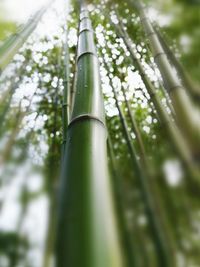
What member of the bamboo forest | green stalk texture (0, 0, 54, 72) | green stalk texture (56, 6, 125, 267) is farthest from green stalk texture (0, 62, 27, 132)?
green stalk texture (56, 6, 125, 267)

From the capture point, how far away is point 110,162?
143 centimetres

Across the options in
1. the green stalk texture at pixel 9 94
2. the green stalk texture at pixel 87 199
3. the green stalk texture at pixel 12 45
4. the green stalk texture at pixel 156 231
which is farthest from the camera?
the green stalk texture at pixel 9 94

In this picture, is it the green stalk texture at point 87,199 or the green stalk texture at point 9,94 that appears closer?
the green stalk texture at point 87,199

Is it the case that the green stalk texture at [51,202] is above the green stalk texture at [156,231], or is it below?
above

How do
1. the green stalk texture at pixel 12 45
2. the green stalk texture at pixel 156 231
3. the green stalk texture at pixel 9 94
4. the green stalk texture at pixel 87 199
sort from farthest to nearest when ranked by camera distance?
the green stalk texture at pixel 9 94 → the green stalk texture at pixel 12 45 → the green stalk texture at pixel 156 231 → the green stalk texture at pixel 87 199

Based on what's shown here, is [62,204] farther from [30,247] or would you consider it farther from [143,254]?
[30,247]

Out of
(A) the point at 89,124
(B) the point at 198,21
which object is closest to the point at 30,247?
(A) the point at 89,124

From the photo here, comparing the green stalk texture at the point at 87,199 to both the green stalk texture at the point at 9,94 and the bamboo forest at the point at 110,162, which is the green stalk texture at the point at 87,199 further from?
the green stalk texture at the point at 9,94

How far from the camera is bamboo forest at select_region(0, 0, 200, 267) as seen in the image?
0.56 metres

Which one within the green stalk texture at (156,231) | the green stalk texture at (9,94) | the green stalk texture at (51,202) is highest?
the green stalk texture at (9,94)

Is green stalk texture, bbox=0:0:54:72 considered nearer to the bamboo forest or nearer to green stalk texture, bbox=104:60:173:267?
the bamboo forest

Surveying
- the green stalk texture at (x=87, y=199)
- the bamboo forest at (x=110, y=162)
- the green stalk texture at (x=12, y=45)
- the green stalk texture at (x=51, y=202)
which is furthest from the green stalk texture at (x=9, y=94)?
the green stalk texture at (x=87, y=199)

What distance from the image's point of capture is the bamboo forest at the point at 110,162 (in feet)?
1.85

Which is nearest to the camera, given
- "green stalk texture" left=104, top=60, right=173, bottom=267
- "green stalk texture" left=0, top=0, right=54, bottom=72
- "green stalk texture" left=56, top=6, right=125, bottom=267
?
"green stalk texture" left=56, top=6, right=125, bottom=267
